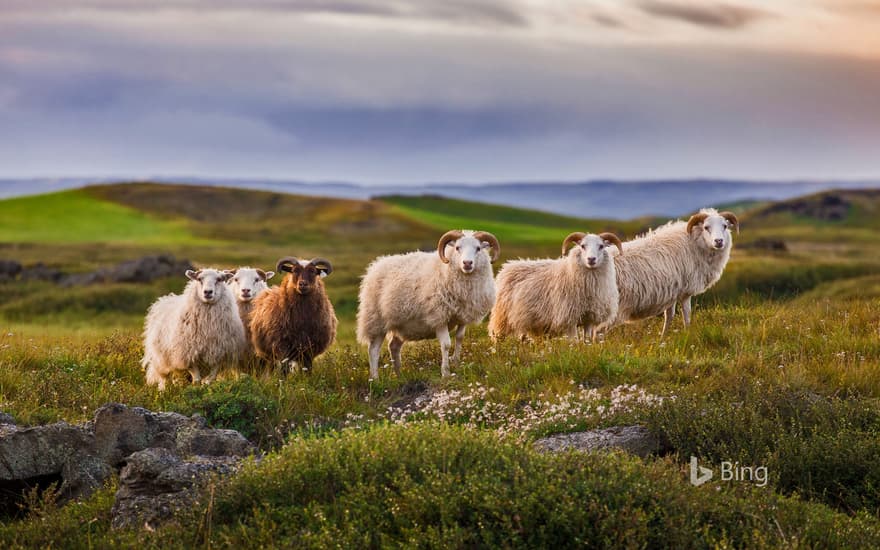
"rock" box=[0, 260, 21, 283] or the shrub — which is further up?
the shrub

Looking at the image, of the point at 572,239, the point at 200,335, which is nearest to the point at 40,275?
the point at 200,335

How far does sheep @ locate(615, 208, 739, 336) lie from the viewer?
56.2 ft

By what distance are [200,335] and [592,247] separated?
23.0 feet

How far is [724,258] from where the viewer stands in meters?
18.3

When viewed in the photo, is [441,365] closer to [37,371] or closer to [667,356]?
[667,356]

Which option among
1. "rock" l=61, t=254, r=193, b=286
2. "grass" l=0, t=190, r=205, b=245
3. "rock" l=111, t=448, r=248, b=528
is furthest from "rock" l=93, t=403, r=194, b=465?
"grass" l=0, t=190, r=205, b=245

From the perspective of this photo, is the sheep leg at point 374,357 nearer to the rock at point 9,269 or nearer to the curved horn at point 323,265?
the curved horn at point 323,265

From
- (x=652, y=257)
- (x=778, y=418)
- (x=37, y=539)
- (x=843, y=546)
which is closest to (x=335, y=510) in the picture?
(x=37, y=539)

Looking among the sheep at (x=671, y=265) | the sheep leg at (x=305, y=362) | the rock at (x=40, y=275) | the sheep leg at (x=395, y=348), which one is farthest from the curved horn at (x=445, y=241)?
the rock at (x=40, y=275)

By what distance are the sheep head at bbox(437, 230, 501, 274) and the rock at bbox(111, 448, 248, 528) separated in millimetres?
6213

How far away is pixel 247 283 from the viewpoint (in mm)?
15688

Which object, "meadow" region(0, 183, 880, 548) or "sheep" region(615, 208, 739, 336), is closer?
"meadow" region(0, 183, 880, 548)

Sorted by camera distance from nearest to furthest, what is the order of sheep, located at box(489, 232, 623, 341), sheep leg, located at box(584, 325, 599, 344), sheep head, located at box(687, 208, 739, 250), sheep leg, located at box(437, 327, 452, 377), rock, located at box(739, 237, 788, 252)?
sheep leg, located at box(437, 327, 452, 377) < sheep, located at box(489, 232, 623, 341) < sheep leg, located at box(584, 325, 599, 344) < sheep head, located at box(687, 208, 739, 250) < rock, located at box(739, 237, 788, 252)

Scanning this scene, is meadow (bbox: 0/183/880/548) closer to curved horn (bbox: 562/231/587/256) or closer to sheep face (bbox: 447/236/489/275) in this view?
sheep face (bbox: 447/236/489/275)
